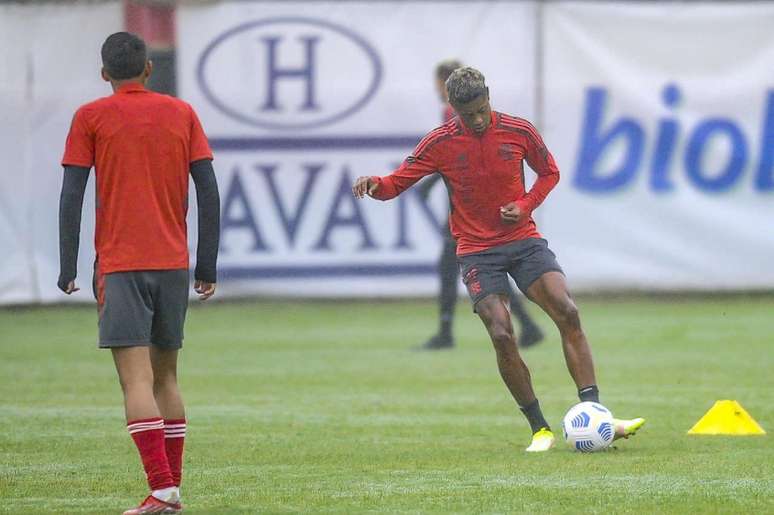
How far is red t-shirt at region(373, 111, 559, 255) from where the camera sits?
345 inches

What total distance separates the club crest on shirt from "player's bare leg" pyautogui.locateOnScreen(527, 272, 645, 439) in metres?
0.65

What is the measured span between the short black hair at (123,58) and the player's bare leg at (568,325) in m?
2.82

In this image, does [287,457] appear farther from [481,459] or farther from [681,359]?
[681,359]

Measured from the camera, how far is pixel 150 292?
22.2 feet

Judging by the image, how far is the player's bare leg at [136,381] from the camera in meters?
6.69

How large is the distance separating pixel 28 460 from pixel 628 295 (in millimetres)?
11717

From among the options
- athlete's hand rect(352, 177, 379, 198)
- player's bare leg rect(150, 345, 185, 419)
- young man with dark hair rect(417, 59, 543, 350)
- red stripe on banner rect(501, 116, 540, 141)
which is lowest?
young man with dark hair rect(417, 59, 543, 350)

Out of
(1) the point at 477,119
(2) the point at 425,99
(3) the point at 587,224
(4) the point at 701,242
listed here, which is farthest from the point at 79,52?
(1) the point at 477,119

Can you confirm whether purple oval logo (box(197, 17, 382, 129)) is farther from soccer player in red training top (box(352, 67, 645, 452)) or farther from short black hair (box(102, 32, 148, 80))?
short black hair (box(102, 32, 148, 80))

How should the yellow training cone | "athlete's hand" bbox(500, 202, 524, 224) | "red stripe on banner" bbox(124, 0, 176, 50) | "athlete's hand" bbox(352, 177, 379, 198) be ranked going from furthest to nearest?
1. "red stripe on banner" bbox(124, 0, 176, 50)
2. the yellow training cone
3. "athlete's hand" bbox(500, 202, 524, 224)
4. "athlete's hand" bbox(352, 177, 379, 198)

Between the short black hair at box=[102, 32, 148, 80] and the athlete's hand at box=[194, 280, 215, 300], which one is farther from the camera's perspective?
the athlete's hand at box=[194, 280, 215, 300]

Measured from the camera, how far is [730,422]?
9.19 m

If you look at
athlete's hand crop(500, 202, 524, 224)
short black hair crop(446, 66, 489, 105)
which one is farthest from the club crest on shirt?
short black hair crop(446, 66, 489, 105)

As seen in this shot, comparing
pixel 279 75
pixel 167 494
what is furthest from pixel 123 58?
pixel 279 75
